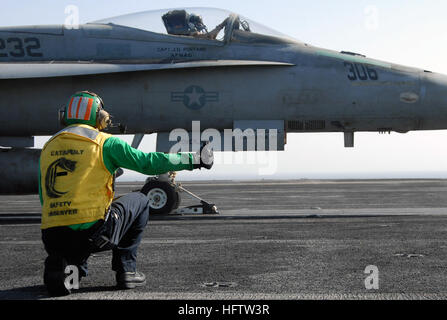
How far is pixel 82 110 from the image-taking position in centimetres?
470

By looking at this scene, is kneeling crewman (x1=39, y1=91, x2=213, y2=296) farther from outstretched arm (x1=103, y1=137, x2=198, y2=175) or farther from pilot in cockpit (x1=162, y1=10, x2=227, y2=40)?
pilot in cockpit (x1=162, y1=10, x2=227, y2=40)

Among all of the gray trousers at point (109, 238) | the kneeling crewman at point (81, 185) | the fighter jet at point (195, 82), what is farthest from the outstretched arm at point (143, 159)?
the fighter jet at point (195, 82)

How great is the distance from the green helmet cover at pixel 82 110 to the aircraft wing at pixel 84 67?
7.50m

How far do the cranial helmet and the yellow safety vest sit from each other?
0.50 ft

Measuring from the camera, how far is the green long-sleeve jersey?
4430mm

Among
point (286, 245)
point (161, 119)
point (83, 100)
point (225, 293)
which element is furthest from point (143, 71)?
point (225, 293)

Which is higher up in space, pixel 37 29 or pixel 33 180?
pixel 37 29

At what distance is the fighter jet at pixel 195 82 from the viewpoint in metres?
12.0

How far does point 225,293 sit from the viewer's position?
4484 mm

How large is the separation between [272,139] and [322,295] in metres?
7.94

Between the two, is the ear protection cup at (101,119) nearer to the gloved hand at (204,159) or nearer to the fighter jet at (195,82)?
the gloved hand at (204,159)

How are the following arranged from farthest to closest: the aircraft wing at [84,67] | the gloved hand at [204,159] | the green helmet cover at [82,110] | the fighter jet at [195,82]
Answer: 1. the aircraft wing at [84,67]
2. the fighter jet at [195,82]
3. the green helmet cover at [82,110]
4. the gloved hand at [204,159]

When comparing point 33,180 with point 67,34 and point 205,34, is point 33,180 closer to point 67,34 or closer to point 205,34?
point 67,34

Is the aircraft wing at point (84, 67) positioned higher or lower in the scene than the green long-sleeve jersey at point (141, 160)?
higher
